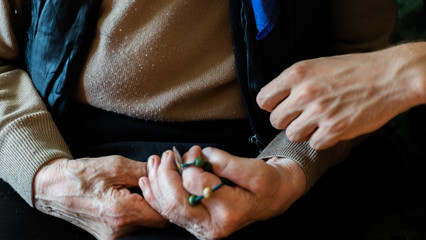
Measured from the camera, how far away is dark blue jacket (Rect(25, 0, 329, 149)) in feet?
2.98

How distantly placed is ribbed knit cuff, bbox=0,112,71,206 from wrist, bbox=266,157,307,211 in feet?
1.53

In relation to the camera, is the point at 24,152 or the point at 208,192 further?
the point at 24,152

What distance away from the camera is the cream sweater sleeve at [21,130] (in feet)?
2.86

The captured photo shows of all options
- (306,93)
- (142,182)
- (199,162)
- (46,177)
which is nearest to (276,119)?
(306,93)

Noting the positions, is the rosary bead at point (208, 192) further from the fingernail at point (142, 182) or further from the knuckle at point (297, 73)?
the knuckle at point (297, 73)

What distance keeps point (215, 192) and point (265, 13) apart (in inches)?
15.0

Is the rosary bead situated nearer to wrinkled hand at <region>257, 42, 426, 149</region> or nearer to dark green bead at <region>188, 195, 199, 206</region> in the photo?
dark green bead at <region>188, 195, 199, 206</region>

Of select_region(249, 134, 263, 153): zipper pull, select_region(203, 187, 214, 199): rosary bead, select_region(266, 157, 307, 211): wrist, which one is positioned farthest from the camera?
select_region(249, 134, 263, 153): zipper pull

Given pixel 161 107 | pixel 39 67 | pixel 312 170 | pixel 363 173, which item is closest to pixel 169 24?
pixel 161 107

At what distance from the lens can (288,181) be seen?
84 cm

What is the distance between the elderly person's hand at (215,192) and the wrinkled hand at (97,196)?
1.6 inches

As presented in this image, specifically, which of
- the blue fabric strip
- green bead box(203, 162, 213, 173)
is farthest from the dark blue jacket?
green bead box(203, 162, 213, 173)

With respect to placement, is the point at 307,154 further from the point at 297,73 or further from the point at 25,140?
the point at 25,140

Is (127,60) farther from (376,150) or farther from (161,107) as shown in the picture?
(376,150)
